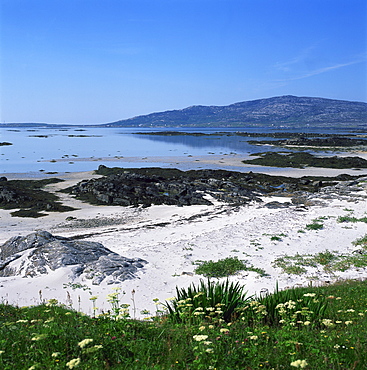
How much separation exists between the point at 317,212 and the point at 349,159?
37724 mm

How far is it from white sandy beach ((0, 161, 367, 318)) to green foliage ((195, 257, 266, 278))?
26 cm

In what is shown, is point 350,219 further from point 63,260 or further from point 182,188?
point 182,188

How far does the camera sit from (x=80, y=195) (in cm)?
3044

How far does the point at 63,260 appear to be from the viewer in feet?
36.4

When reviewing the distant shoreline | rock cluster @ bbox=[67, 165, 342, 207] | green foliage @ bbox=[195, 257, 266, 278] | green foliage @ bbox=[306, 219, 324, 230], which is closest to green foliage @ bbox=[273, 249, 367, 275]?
green foliage @ bbox=[195, 257, 266, 278]

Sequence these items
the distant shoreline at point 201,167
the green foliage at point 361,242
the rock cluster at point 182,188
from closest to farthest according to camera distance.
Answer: the green foliage at point 361,242
the rock cluster at point 182,188
the distant shoreline at point 201,167

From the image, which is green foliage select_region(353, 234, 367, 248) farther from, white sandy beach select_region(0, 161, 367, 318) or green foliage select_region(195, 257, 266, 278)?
green foliage select_region(195, 257, 266, 278)

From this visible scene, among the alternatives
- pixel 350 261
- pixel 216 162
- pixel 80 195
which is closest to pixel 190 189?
pixel 80 195

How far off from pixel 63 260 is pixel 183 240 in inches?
218

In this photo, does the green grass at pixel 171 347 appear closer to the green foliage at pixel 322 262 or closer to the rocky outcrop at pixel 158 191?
the green foliage at pixel 322 262

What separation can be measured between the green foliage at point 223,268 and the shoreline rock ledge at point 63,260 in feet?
6.74

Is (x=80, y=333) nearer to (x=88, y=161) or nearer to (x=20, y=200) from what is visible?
(x=20, y=200)

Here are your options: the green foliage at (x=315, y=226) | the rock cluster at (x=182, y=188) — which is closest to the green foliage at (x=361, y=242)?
the green foliage at (x=315, y=226)

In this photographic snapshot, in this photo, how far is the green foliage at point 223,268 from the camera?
10609 millimetres
